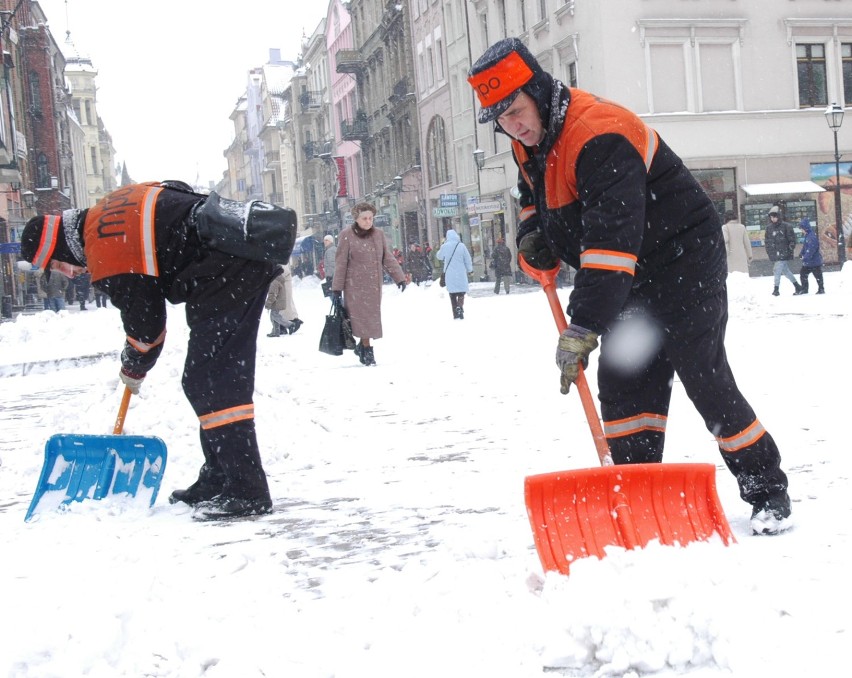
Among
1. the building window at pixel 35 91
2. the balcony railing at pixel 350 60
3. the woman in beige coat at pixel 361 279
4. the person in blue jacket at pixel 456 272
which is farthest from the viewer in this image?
the balcony railing at pixel 350 60

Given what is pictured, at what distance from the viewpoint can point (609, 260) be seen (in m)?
3.24

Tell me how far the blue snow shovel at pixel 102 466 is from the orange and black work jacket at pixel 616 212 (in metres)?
2.00

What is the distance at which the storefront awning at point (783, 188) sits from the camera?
28.2 m

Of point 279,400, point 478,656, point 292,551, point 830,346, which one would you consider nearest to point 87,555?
point 292,551

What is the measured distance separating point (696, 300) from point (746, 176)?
26.4 metres

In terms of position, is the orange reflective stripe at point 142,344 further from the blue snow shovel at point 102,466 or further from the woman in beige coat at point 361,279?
the woman in beige coat at point 361,279

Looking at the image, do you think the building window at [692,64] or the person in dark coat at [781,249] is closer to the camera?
the person in dark coat at [781,249]

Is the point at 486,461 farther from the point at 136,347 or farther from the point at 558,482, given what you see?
the point at 558,482

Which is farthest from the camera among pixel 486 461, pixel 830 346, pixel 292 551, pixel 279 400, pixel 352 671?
pixel 830 346

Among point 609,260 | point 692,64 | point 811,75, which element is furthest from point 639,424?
point 811,75

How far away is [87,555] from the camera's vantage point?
3.65 m

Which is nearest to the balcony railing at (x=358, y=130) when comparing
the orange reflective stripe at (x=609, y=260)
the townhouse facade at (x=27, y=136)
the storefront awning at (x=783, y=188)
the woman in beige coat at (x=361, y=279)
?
the townhouse facade at (x=27, y=136)

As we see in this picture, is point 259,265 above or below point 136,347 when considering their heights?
above

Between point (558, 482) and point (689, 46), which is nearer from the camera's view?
point (558, 482)
